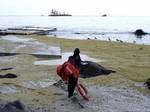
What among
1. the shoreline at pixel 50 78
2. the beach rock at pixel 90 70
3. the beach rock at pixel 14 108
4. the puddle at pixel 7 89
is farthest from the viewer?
the beach rock at pixel 90 70

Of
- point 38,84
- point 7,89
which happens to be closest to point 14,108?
point 7,89

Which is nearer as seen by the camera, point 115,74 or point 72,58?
point 72,58

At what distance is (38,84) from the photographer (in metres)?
12.6

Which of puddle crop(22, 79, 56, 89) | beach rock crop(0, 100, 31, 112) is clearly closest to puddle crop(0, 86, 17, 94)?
puddle crop(22, 79, 56, 89)

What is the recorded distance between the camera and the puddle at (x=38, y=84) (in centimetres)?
1234

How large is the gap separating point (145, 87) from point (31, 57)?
292 inches

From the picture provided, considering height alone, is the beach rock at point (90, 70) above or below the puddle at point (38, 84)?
above

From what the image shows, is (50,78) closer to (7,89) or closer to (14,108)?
(7,89)

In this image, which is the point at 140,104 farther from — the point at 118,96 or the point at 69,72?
the point at 69,72

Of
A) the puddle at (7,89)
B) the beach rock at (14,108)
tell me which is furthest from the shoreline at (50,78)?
the beach rock at (14,108)

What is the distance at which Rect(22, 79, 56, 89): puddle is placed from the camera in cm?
1234

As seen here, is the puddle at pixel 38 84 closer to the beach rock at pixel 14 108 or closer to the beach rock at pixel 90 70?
the beach rock at pixel 90 70

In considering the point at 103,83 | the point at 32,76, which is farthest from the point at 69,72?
the point at 32,76

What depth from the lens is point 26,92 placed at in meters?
11.4
